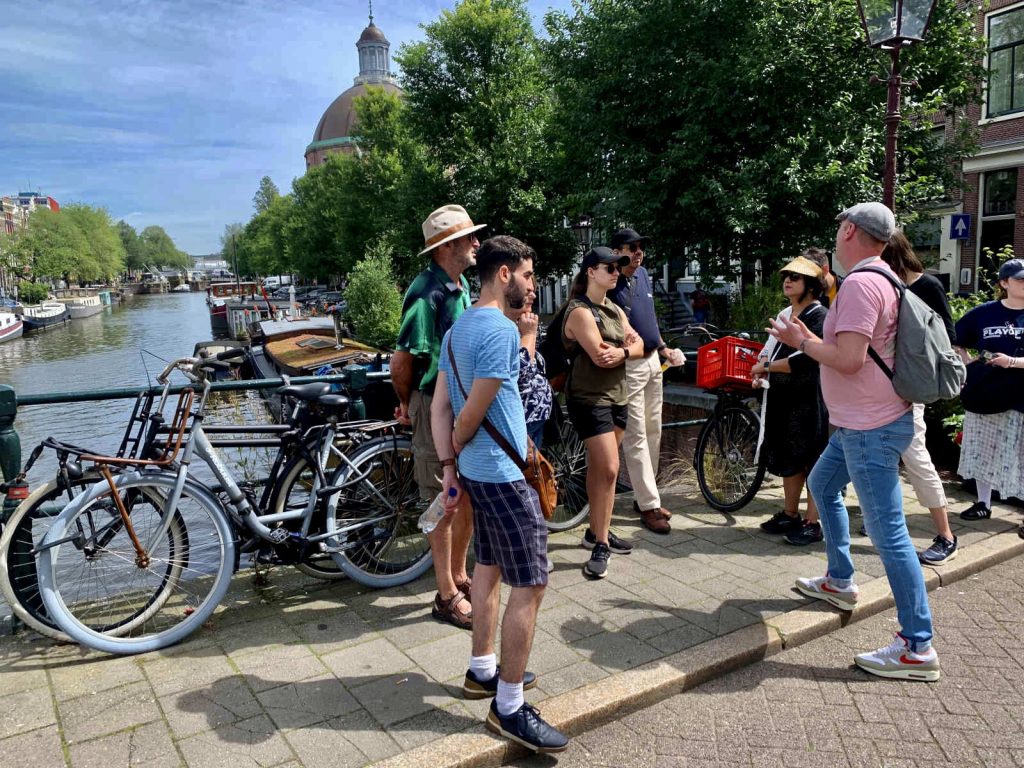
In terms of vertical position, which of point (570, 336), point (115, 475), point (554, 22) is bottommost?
point (115, 475)

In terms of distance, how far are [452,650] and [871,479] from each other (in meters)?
1.87

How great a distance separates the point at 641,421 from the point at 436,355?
5.49 ft

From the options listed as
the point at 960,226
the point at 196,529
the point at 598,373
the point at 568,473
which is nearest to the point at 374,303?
the point at 960,226

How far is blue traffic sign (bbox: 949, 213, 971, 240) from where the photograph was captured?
20328mm

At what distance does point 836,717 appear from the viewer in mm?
2863

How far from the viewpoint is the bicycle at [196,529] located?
3166 mm

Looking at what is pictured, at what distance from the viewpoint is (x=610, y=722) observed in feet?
9.41

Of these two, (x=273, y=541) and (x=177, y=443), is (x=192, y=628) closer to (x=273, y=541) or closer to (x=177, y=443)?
(x=273, y=541)

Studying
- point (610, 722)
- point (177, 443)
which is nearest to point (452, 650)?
point (610, 722)

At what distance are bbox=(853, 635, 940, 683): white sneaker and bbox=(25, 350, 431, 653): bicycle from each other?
6.97 ft

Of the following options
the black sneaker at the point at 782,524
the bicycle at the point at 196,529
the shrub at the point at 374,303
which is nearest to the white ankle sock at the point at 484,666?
the bicycle at the point at 196,529

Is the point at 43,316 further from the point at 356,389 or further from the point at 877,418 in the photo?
the point at 877,418

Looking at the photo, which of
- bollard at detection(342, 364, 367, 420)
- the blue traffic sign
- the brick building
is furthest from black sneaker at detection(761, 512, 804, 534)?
the blue traffic sign

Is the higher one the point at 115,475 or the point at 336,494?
the point at 115,475
